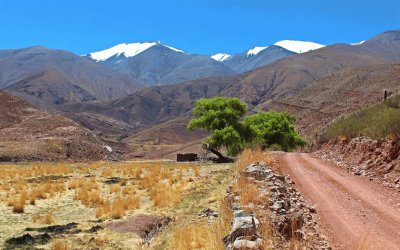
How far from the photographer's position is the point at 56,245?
15180mm

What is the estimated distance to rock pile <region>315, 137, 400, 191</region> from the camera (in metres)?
19.6

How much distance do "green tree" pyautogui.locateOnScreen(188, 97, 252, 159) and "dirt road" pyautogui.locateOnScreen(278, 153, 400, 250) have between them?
3253cm

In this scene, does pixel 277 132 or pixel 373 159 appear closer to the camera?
pixel 373 159

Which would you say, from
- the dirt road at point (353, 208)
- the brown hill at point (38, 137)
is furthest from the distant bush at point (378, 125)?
the brown hill at point (38, 137)

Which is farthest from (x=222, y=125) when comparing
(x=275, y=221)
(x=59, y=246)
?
(x=275, y=221)

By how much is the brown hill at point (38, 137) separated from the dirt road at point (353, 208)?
55.8 meters

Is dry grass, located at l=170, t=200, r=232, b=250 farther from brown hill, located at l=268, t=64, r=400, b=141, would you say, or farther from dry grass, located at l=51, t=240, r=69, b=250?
brown hill, located at l=268, t=64, r=400, b=141

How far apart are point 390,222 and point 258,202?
3.61 metres

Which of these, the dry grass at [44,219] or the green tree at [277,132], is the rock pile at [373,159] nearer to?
the dry grass at [44,219]

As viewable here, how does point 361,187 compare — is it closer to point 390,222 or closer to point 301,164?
point 390,222

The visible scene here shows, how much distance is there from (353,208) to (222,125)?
4382cm

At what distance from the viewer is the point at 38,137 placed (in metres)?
82.1

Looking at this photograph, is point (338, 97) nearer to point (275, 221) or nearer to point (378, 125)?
point (378, 125)

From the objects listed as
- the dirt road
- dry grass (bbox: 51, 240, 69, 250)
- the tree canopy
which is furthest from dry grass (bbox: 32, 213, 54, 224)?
the tree canopy
